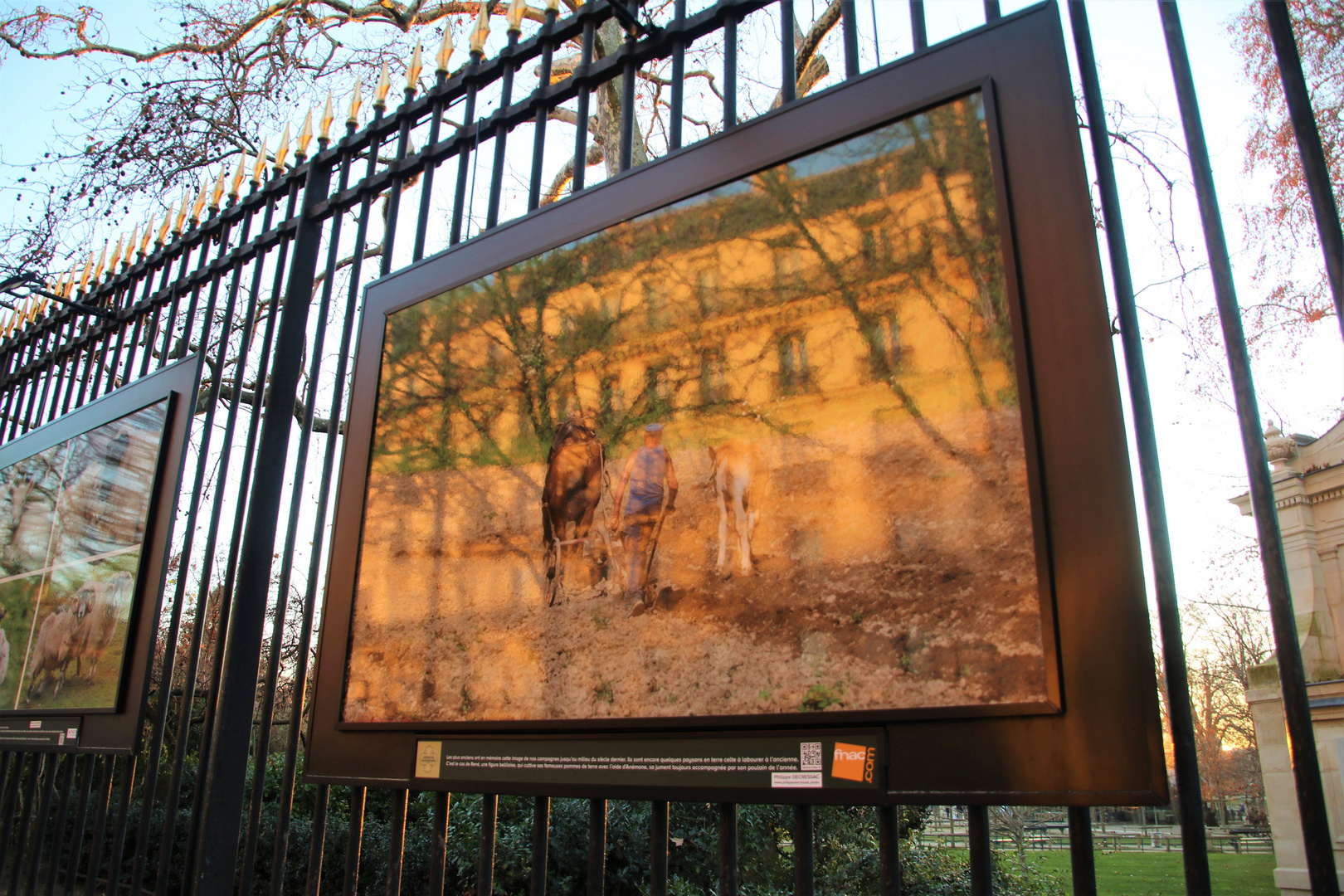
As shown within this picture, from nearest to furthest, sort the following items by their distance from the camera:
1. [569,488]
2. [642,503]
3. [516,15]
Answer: [642,503]
[569,488]
[516,15]

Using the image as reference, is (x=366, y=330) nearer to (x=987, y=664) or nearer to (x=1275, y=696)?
(x=987, y=664)

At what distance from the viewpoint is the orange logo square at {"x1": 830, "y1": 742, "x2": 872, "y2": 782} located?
5.07ft

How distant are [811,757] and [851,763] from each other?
0.26 feet

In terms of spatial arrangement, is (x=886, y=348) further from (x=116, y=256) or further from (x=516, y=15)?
(x=116, y=256)

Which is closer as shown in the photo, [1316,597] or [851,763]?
[851,763]

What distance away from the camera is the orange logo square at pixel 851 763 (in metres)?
1.54

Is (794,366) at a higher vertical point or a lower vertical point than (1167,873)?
higher

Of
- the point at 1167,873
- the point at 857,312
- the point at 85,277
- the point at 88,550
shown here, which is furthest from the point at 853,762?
the point at 1167,873

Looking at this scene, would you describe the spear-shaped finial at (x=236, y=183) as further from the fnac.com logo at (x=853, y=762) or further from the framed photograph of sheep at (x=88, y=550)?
the fnac.com logo at (x=853, y=762)

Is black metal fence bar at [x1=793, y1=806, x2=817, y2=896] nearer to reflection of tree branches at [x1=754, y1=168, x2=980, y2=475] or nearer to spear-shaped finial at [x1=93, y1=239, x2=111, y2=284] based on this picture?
reflection of tree branches at [x1=754, y1=168, x2=980, y2=475]

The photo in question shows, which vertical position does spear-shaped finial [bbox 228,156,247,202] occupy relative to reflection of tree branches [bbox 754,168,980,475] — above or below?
above

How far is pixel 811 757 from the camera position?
161 cm

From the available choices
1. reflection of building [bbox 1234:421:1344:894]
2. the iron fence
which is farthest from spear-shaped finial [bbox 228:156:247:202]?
reflection of building [bbox 1234:421:1344:894]

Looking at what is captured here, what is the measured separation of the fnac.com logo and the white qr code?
0.03m
